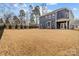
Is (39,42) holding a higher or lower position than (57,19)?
lower

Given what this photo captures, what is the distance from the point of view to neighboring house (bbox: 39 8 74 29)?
166 cm

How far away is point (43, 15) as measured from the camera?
1684 millimetres

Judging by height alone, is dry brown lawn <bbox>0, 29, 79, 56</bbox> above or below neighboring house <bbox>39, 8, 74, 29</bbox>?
→ below

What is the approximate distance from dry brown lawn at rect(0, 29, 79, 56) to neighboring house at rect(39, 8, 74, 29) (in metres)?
0.04

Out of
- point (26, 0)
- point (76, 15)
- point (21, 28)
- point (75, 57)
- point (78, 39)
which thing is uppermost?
point (26, 0)

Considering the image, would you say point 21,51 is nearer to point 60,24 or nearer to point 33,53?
point 33,53

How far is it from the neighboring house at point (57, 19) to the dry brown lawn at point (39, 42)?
4 cm

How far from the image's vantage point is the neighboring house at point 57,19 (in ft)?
5.45

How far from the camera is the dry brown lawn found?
1.64 metres

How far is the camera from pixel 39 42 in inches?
65.5

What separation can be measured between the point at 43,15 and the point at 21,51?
1.21 feet

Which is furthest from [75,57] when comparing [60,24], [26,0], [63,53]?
[26,0]

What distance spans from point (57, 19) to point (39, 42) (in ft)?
0.85

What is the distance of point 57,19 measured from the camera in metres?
1.68
